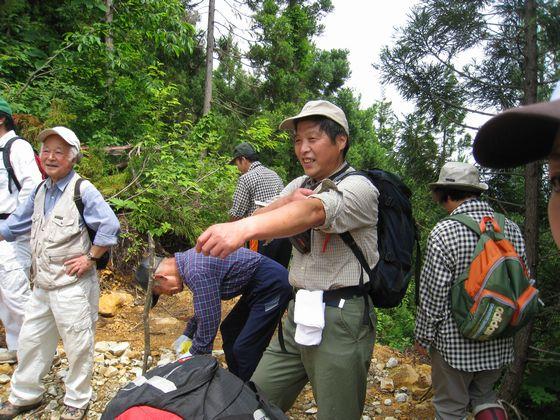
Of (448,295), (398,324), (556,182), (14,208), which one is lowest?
(398,324)

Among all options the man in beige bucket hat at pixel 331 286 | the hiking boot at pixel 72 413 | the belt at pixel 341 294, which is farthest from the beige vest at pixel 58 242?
the belt at pixel 341 294

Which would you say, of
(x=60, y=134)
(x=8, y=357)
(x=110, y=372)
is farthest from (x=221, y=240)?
(x=8, y=357)

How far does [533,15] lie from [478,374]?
8.51 feet

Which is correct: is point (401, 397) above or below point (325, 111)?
below

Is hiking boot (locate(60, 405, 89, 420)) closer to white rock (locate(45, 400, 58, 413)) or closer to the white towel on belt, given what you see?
white rock (locate(45, 400, 58, 413))

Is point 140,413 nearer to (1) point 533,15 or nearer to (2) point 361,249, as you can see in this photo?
(2) point 361,249

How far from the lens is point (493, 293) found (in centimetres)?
241

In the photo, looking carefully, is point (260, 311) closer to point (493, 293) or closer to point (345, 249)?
point (345, 249)

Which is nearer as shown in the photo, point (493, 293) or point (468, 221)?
point (493, 293)

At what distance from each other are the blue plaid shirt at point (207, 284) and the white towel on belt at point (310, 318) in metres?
0.88

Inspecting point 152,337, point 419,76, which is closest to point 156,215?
point 152,337

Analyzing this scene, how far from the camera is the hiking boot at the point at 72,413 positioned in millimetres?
3236

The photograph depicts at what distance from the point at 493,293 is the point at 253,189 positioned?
3.22m

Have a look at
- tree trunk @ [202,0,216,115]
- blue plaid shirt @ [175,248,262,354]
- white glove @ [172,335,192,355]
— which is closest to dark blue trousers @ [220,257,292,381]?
blue plaid shirt @ [175,248,262,354]
